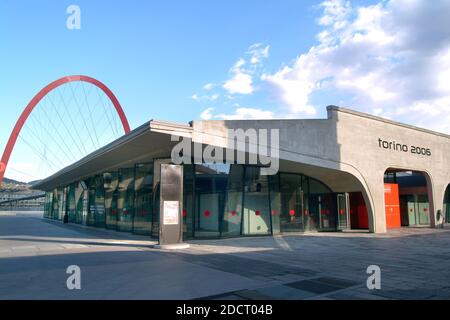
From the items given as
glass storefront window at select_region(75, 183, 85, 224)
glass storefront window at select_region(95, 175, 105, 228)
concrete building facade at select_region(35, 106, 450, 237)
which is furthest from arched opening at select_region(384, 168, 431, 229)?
glass storefront window at select_region(75, 183, 85, 224)

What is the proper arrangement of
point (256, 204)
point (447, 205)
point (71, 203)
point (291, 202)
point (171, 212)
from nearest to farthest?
point (171, 212) → point (256, 204) → point (291, 202) → point (447, 205) → point (71, 203)

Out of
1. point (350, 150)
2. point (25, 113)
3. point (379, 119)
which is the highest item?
point (25, 113)

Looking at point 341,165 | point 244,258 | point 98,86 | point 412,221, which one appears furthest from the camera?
point 98,86

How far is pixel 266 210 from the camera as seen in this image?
20.8 metres

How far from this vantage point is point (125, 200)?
22891 millimetres

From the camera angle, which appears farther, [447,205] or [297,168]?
[447,205]

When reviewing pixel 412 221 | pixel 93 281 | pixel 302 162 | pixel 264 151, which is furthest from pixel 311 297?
pixel 412 221

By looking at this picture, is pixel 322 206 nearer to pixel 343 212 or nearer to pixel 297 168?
pixel 343 212

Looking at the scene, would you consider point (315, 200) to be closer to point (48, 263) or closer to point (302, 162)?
point (302, 162)

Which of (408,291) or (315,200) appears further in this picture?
(315,200)

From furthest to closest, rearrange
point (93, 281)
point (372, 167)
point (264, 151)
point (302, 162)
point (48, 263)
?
1. point (372, 167)
2. point (302, 162)
3. point (264, 151)
4. point (48, 263)
5. point (93, 281)

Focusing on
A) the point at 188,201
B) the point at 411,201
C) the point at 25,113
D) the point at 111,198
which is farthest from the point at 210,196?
the point at 25,113

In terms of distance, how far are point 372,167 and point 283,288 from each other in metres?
16.8

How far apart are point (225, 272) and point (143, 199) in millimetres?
12617
